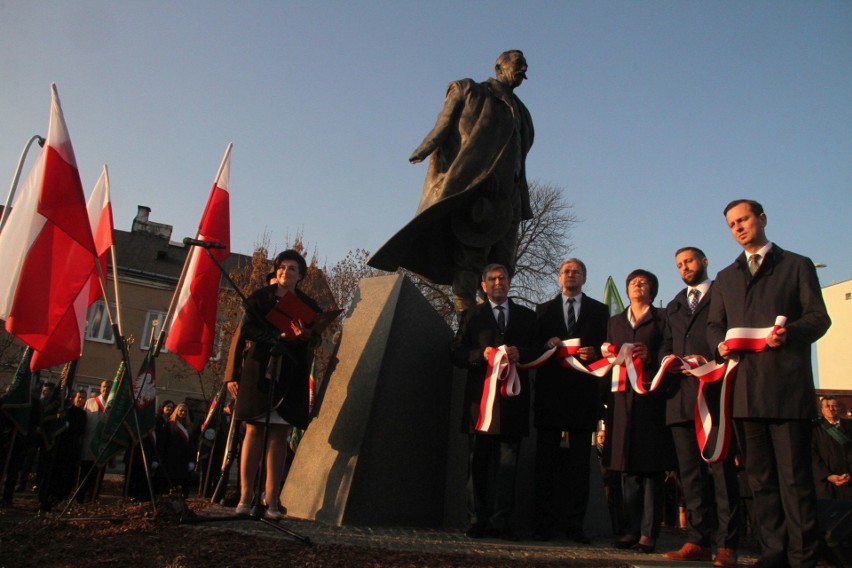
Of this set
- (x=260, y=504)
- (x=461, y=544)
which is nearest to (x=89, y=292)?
(x=260, y=504)

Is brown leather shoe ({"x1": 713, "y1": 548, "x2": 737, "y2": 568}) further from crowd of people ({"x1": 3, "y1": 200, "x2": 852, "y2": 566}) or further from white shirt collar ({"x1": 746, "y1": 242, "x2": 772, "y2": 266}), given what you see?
white shirt collar ({"x1": 746, "y1": 242, "x2": 772, "y2": 266})

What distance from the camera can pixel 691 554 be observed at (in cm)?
415

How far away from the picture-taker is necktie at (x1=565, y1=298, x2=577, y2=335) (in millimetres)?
5457

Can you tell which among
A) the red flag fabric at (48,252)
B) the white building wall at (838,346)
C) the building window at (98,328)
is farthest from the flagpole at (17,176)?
the white building wall at (838,346)

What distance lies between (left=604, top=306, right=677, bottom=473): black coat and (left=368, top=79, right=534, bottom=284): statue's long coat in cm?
222

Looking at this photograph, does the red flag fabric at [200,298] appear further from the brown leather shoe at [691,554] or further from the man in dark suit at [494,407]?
the brown leather shoe at [691,554]

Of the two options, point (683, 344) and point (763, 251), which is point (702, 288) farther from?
point (763, 251)

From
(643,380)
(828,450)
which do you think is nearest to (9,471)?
(643,380)

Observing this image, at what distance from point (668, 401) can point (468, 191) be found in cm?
285

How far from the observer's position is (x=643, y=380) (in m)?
4.79

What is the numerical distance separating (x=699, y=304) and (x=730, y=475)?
3.71 feet

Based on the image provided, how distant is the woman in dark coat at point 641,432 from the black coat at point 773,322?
2.96ft

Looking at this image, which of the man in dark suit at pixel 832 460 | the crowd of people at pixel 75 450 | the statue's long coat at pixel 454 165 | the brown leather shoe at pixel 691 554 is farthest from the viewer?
the crowd of people at pixel 75 450

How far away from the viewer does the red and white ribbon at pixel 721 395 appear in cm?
376
